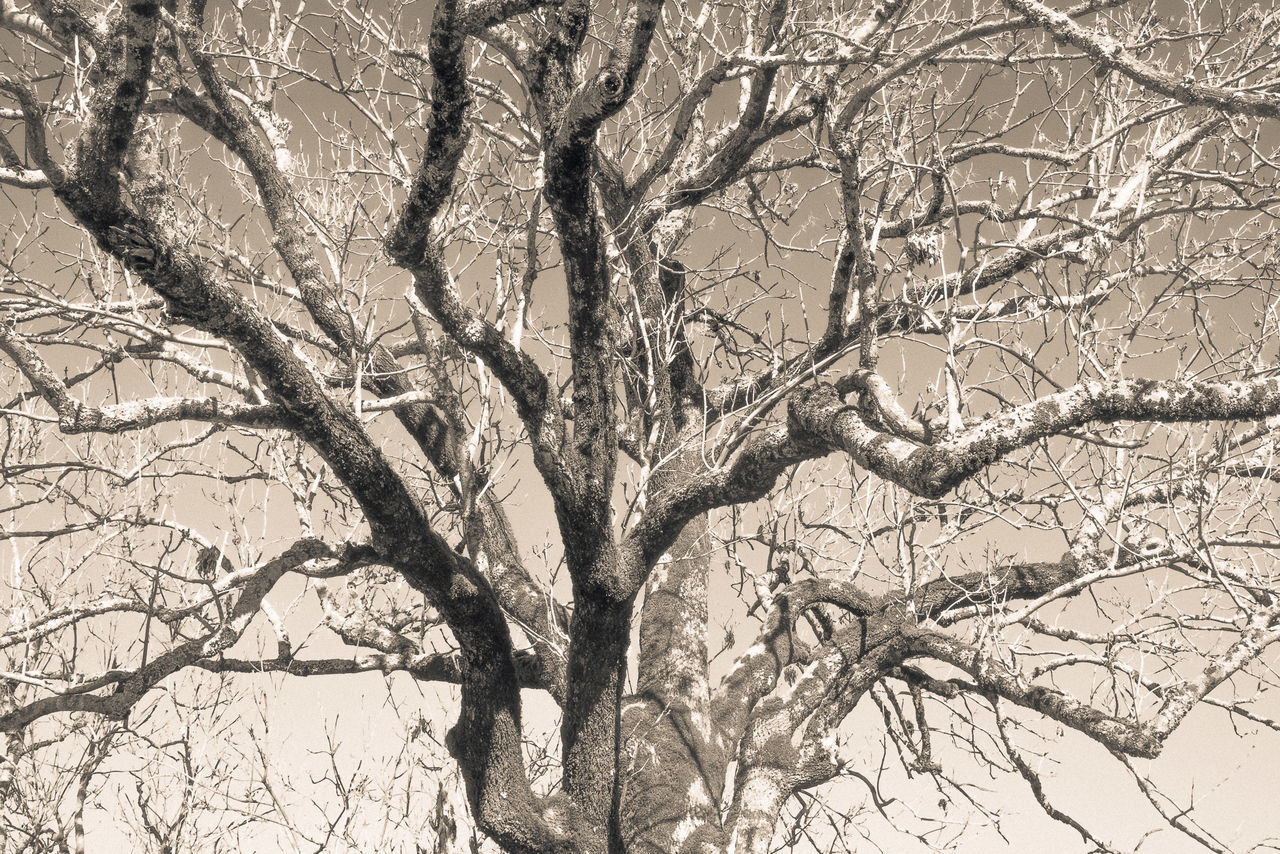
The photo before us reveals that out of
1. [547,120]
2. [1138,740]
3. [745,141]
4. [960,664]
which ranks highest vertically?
[745,141]

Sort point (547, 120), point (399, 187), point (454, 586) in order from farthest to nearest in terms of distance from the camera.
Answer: point (399, 187) < point (454, 586) < point (547, 120)

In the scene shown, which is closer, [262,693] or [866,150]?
[262,693]

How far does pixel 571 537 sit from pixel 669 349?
123cm

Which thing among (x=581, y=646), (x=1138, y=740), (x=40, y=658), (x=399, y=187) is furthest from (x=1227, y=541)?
(x=40, y=658)

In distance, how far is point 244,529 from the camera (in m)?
6.50

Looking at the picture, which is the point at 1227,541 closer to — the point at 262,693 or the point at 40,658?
the point at 262,693

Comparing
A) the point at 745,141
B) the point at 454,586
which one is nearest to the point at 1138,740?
the point at 454,586

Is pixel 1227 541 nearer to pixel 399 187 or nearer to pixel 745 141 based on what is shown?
pixel 745 141

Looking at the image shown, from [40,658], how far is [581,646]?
524cm

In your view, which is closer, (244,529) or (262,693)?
(262,693)

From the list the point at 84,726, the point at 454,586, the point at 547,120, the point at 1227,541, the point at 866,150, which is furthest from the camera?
the point at 866,150

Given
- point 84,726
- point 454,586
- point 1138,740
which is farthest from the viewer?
point 84,726

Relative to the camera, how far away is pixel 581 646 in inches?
199

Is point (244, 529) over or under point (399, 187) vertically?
under
